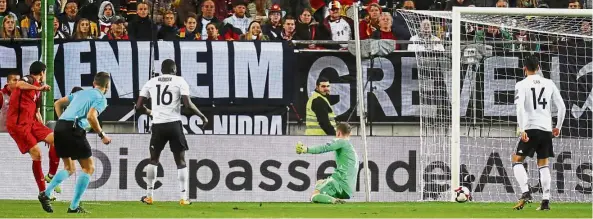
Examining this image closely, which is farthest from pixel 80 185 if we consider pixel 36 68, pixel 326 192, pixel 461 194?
pixel 461 194

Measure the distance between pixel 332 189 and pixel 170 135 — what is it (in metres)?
2.52

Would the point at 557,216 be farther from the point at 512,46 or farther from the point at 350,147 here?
the point at 512,46

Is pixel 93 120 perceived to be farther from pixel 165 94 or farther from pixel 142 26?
pixel 142 26

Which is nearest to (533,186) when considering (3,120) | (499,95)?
(499,95)

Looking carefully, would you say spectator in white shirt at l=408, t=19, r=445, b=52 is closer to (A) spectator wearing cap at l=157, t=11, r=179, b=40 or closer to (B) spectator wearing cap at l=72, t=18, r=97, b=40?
(A) spectator wearing cap at l=157, t=11, r=179, b=40

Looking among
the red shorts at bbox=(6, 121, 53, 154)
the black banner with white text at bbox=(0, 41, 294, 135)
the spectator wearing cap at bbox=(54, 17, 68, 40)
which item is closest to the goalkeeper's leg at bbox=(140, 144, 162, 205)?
the red shorts at bbox=(6, 121, 53, 154)

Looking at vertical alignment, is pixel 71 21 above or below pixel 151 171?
above

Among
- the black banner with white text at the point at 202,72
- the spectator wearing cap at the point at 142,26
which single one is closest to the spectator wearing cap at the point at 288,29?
the black banner with white text at the point at 202,72

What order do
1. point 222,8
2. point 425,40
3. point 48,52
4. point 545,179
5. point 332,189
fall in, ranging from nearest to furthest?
point 545,179 < point 332,189 < point 48,52 < point 425,40 < point 222,8

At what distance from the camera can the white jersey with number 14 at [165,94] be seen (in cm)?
1919

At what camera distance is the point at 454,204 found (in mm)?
20328

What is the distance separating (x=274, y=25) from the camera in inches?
939

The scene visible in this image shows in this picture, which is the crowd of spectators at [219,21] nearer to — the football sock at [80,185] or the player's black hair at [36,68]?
the player's black hair at [36,68]

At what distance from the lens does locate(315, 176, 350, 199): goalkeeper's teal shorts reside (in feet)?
66.6
